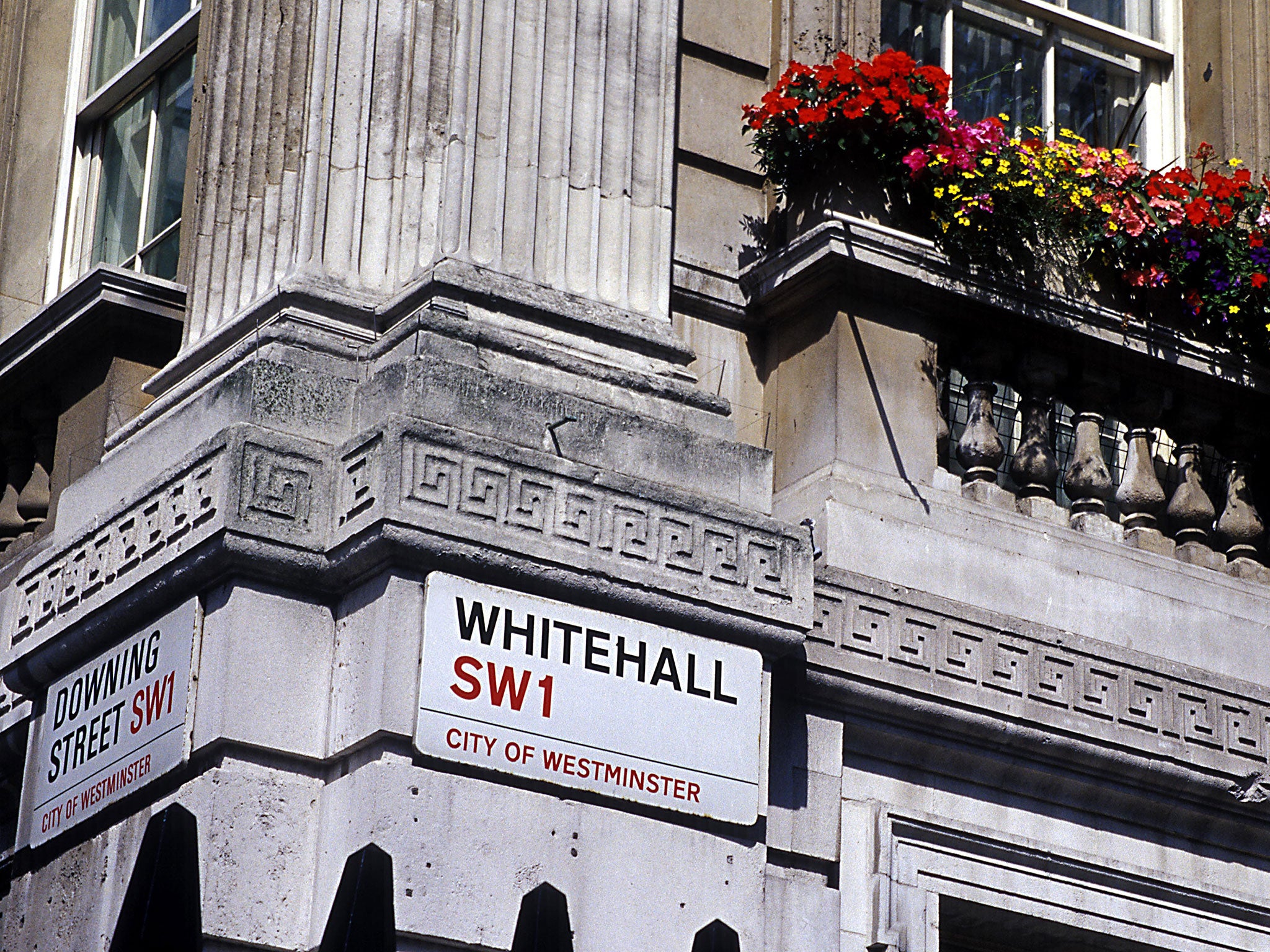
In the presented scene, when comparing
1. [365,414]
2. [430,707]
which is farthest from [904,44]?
[430,707]

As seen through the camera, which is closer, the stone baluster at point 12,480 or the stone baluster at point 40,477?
the stone baluster at point 40,477

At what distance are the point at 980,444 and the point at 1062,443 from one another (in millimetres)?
694

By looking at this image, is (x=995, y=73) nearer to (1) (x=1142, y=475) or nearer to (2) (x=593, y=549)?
(1) (x=1142, y=475)

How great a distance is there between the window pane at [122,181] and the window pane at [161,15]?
321 millimetres

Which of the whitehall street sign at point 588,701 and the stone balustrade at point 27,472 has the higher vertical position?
the stone balustrade at point 27,472

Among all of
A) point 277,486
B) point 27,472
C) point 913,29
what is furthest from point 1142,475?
point 27,472

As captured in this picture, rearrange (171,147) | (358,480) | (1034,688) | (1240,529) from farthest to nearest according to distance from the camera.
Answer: (171,147) < (1240,529) < (1034,688) < (358,480)

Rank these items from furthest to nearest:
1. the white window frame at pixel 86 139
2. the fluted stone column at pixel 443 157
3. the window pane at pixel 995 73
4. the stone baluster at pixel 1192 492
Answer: the white window frame at pixel 86 139, the window pane at pixel 995 73, the stone baluster at pixel 1192 492, the fluted stone column at pixel 443 157

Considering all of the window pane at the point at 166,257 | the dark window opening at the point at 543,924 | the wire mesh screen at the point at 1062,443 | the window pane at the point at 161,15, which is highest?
the window pane at the point at 161,15

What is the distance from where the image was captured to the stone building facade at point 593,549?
8086mm

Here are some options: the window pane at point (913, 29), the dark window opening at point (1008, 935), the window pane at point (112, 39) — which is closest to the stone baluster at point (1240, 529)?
the dark window opening at point (1008, 935)

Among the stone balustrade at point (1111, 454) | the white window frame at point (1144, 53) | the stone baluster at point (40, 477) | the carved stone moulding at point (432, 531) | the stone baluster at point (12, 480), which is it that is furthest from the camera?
the white window frame at point (1144, 53)

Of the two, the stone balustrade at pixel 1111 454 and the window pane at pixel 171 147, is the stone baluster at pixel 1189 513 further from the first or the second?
the window pane at pixel 171 147

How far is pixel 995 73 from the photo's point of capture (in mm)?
11680
